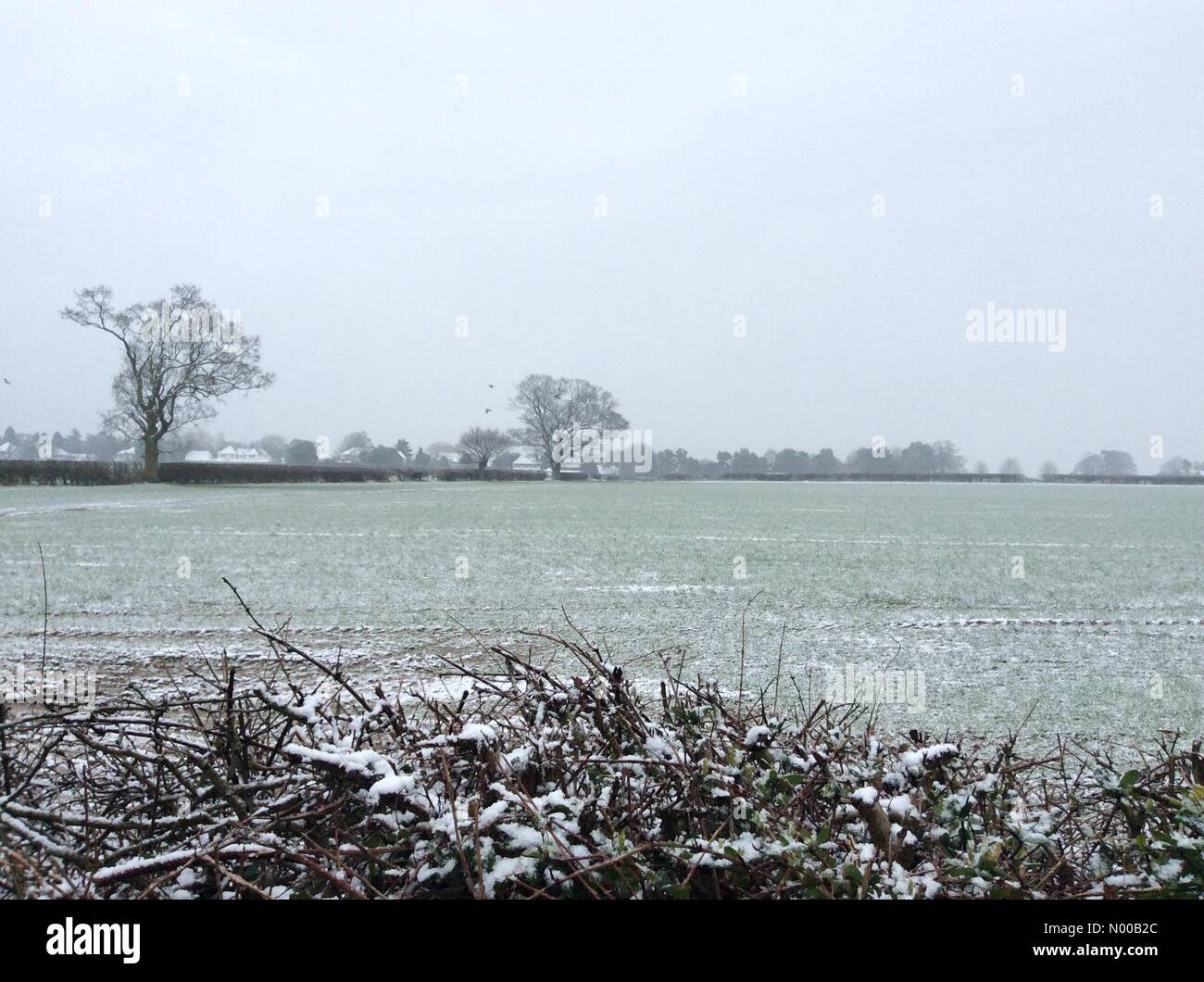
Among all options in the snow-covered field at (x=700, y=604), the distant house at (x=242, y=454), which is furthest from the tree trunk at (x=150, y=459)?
the distant house at (x=242, y=454)

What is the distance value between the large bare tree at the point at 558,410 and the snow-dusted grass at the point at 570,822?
305 ft

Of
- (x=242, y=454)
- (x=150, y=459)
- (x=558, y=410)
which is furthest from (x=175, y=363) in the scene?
(x=242, y=454)

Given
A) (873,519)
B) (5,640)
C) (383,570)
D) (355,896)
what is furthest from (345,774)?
(873,519)

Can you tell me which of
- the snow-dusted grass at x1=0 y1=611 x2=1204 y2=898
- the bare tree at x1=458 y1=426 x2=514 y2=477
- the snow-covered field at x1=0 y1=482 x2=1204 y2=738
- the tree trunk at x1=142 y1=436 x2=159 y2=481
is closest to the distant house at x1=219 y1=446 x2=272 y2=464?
the bare tree at x1=458 y1=426 x2=514 y2=477

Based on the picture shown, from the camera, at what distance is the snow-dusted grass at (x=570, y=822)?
1.68 meters

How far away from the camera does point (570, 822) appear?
1.82 metres

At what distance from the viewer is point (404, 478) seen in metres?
81.4

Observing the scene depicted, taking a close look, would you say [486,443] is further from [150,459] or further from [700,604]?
[700,604]

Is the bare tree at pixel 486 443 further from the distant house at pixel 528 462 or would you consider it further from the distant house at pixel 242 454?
the distant house at pixel 242 454

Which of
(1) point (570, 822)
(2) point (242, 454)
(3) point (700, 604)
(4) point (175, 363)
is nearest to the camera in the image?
(1) point (570, 822)

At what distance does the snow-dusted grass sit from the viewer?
1679 mm

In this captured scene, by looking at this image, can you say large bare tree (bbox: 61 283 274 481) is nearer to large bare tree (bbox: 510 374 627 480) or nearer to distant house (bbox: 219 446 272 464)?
large bare tree (bbox: 510 374 627 480)

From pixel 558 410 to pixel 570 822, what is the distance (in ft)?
314
